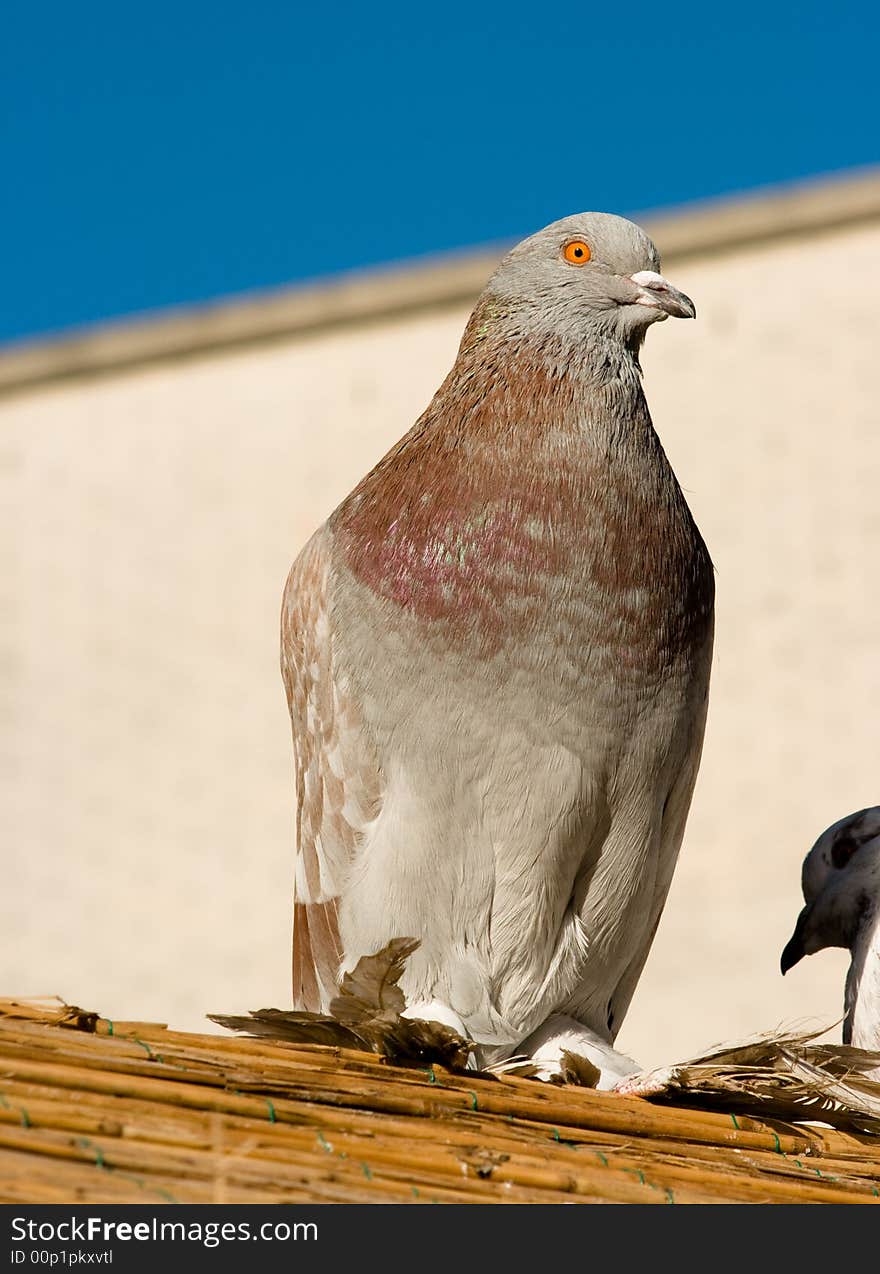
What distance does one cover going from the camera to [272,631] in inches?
561

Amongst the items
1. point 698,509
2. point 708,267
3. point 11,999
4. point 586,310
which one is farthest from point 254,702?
point 11,999

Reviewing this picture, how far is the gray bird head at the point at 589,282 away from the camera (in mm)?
5047

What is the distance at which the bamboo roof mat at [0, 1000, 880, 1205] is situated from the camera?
3.04 m

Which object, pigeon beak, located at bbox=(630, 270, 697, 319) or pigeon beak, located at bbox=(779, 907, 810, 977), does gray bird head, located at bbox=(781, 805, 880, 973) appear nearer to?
pigeon beak, located at bbox=(779, 907, 810, 977)

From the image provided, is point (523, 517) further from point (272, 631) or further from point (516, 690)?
point (272, 631)

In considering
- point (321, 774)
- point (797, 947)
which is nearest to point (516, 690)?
point (321, 774)

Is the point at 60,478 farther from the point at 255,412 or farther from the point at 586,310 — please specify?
the point at 586,310

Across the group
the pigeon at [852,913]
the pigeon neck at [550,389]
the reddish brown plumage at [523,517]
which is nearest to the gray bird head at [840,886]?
the pigeon at [852,913]

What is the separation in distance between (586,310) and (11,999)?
7.94ft

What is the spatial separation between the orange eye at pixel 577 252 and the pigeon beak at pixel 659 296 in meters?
0.15

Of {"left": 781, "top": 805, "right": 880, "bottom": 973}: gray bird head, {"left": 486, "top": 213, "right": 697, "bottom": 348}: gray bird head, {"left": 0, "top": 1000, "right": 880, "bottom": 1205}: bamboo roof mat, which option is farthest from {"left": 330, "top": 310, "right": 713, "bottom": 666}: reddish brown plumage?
{"left": 0, "top": 1000, "right": 880, "bottom": 1205}: bamboo roof mat

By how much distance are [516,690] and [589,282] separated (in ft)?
3.89

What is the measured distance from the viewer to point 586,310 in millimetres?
5059
